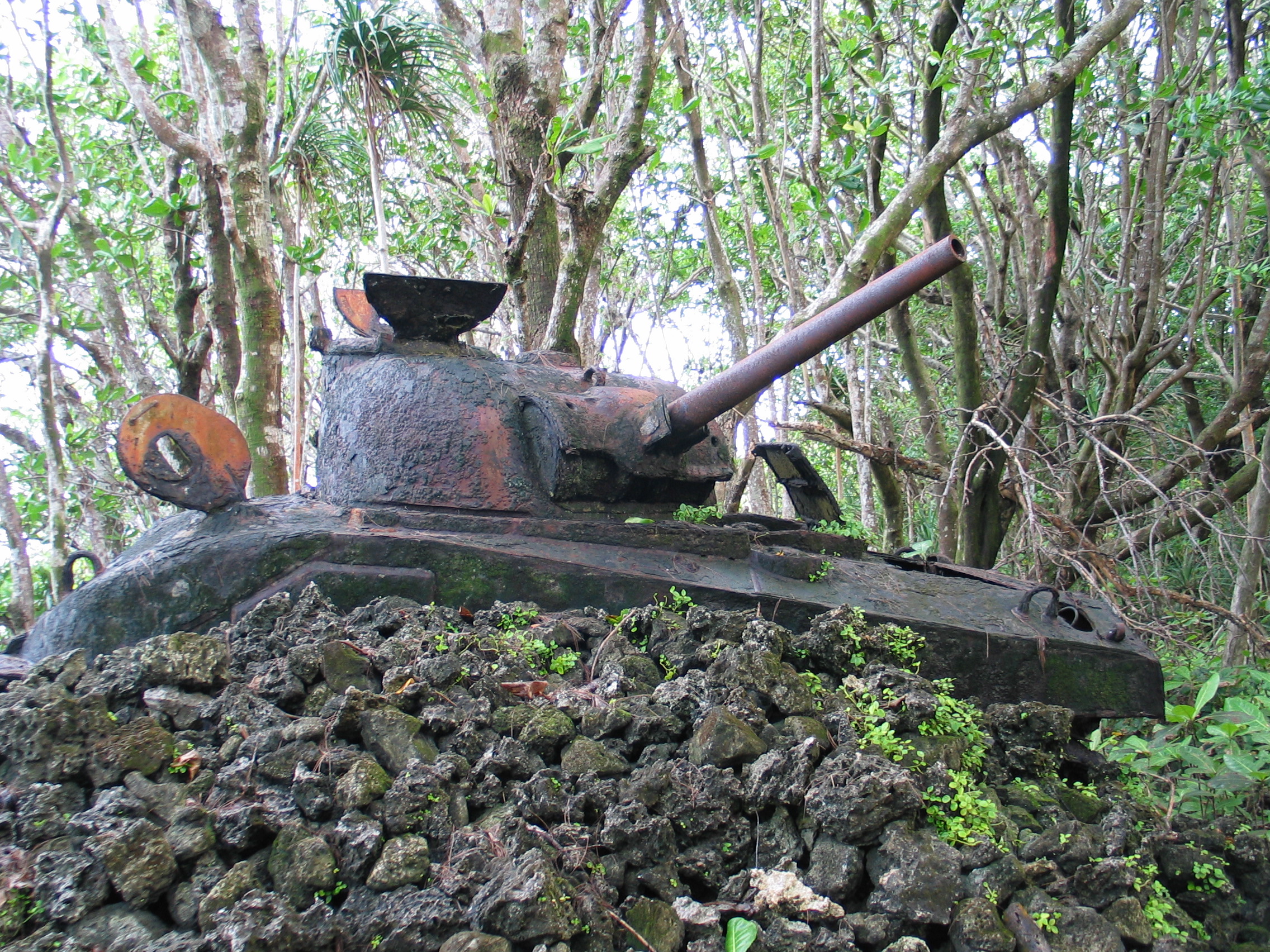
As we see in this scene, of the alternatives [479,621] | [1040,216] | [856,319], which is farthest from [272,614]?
[1040,216]

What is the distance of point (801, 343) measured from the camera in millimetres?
3736

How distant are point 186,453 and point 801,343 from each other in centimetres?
242

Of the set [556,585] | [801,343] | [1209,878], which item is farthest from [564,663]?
[1209,878]

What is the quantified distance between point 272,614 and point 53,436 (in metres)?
4.51

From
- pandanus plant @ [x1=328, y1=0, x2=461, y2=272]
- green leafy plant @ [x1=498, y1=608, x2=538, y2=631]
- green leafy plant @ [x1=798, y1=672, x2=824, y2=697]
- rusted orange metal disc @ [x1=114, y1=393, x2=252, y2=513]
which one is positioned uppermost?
pandanus plant @ [x1=328, y1=0, x2=461, y2=272]

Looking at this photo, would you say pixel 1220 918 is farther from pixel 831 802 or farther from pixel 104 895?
pixel 104 895

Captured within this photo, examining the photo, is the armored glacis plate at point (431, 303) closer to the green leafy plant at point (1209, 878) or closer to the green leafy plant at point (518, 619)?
the green leafy plant at point (518, 619)

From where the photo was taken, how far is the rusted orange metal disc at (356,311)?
5.09 metres

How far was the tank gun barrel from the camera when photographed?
3418 mm

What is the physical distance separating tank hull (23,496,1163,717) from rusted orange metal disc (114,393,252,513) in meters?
0.11

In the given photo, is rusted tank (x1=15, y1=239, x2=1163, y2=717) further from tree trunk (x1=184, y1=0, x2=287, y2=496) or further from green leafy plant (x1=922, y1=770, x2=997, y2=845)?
tree trunk (x1=184, y1=0, x2=287, y2=496)

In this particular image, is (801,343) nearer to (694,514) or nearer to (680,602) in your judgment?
(694,514)

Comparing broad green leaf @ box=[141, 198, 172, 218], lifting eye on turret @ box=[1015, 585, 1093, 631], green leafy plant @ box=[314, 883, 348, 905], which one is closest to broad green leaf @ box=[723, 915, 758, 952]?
green leafy plant @ box=[314, 883, 348, 905]

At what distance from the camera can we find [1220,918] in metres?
2.59
